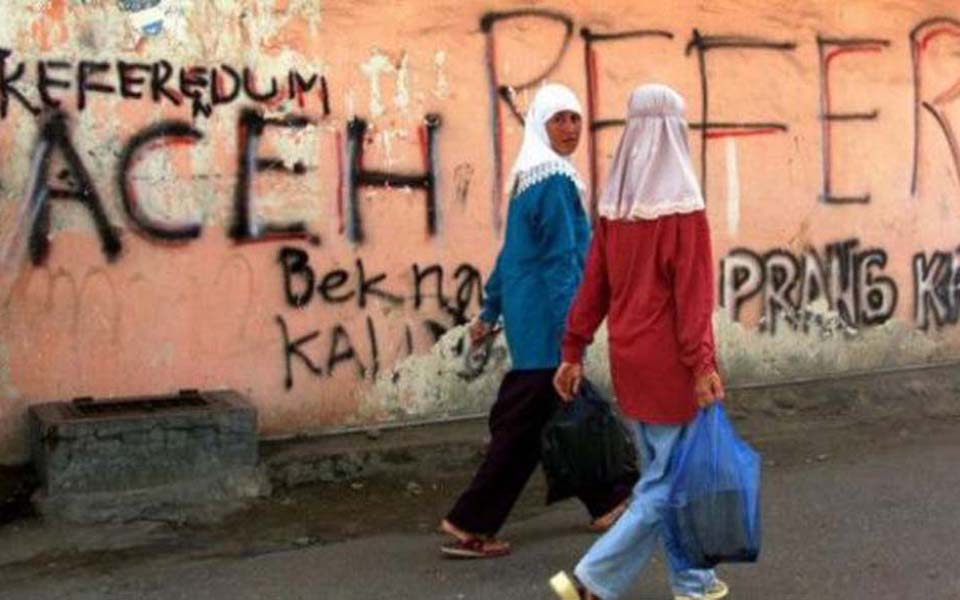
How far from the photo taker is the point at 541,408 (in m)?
4.93

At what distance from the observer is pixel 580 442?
183 inches

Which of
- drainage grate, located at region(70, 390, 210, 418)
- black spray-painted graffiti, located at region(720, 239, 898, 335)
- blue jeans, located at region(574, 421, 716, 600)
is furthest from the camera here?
black spray-painted graffiti, located at region(720, 239, 898, 335)

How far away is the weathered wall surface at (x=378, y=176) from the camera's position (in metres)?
6.02

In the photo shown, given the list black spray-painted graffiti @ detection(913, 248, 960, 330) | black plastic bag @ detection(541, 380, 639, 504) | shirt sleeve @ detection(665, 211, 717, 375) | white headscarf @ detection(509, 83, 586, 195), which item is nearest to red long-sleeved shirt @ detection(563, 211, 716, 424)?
shirt sleeve @ detection(665, 211, 717, 375)

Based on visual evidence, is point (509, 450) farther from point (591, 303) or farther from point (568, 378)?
point (591, 303)

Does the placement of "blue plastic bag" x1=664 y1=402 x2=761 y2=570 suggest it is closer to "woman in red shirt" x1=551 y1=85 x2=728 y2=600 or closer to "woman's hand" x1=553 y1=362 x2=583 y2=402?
"woman in red shirt" x1=551 y1=85 x2=728 y2=600

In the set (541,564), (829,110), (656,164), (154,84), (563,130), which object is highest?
(154,84)

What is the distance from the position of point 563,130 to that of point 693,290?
119 cm

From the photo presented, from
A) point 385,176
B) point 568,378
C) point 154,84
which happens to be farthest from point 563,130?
point 154,84

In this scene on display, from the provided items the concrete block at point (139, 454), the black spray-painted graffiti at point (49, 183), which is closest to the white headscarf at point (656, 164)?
the concrete block at point (139, 454)

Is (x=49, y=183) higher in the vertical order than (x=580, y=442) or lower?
higher

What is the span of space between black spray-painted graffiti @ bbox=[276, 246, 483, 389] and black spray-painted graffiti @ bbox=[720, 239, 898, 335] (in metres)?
1.75

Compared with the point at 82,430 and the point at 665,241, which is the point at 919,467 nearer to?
the point at 665,241

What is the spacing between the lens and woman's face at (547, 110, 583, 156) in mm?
4891
